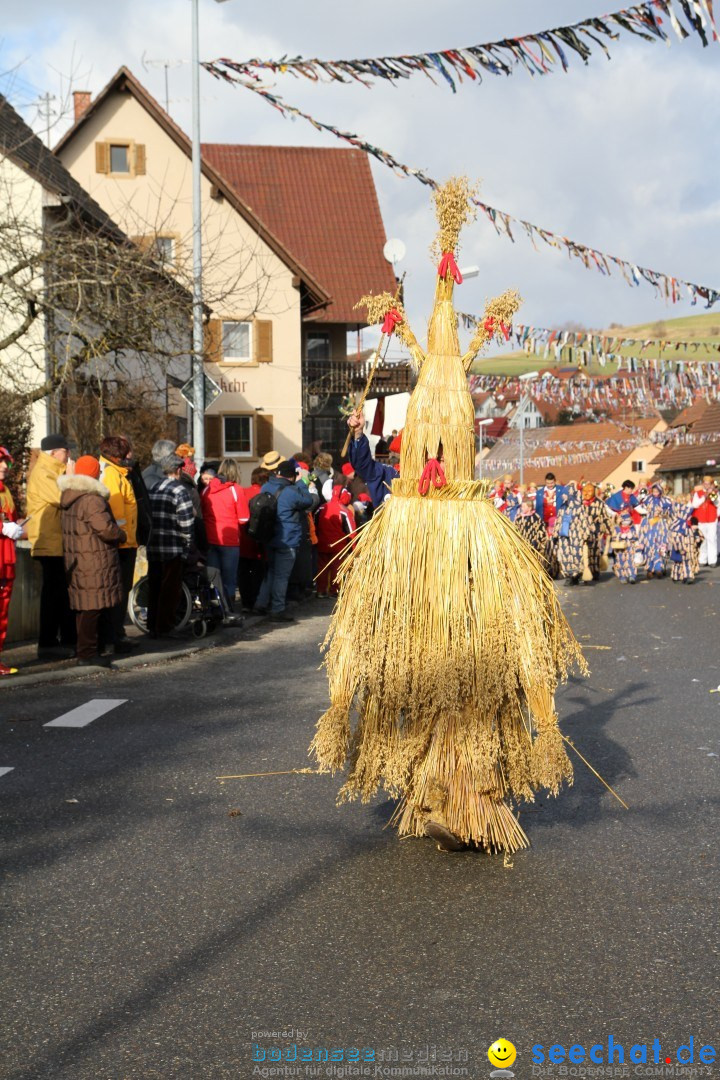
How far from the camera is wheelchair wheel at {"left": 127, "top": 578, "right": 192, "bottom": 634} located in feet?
43.8

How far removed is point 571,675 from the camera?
11.2m

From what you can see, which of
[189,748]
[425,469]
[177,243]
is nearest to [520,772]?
[425,469]

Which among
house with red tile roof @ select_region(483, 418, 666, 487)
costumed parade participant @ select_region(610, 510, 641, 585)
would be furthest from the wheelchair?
house with red tile roof @ select_region(483, 418, 666, 487)

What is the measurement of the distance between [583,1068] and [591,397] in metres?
38.8

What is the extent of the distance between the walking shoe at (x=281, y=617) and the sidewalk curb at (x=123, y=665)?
4.25ft

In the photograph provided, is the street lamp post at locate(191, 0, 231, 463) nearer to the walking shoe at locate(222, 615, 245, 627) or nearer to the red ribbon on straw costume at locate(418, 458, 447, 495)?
the walking shoe at locate(222, 615, 245, 627)

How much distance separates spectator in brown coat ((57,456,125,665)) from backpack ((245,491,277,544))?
3797 mm

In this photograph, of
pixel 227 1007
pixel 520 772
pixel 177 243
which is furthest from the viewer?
pixel 177 243

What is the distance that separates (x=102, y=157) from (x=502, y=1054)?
3664cm

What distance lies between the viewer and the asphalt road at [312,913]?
3.80 meters

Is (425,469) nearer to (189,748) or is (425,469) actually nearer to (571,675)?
(189,748)

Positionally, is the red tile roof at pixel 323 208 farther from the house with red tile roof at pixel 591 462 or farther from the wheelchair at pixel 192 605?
the house with red tile roof at pixel 591 462

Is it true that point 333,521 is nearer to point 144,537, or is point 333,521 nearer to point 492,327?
point 144,537

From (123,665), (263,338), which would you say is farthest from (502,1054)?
(263,338)
